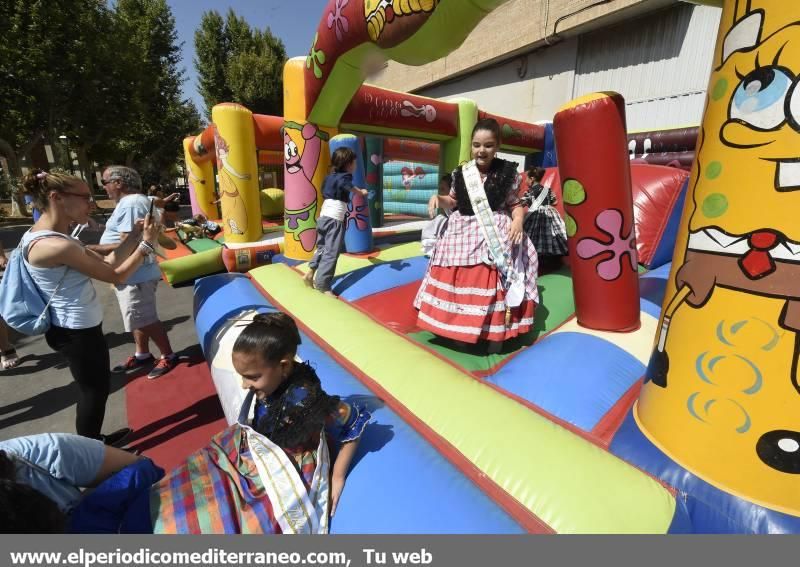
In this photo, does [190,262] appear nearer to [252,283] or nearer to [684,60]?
[252,283]

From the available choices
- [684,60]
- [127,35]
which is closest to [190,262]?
[684,60]

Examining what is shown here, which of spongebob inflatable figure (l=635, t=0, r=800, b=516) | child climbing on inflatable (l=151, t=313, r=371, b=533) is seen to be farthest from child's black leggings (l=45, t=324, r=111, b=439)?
spongebob inflatable figure (l=635, t=0, r=800, b=516)

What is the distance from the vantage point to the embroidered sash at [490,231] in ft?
6.49

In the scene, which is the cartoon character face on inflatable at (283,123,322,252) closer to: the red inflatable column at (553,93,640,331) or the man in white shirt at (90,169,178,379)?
the man in white shirt at (90,169,178,379)

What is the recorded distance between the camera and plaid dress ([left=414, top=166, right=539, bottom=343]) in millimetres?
2021

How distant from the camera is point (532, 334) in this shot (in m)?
2.23

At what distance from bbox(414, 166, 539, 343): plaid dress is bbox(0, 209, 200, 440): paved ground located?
6.02 ft

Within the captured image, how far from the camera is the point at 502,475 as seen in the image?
41.0 inches

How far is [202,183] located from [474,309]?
7.62 meters

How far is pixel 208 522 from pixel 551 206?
9.86 ft

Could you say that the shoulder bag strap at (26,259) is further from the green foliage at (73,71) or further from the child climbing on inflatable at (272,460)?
the green foliage at (73,71)

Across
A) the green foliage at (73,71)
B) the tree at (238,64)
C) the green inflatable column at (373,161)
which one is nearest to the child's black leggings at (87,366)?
the green inflatable column at (373,161)

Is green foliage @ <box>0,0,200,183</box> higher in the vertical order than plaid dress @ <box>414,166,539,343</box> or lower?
higher

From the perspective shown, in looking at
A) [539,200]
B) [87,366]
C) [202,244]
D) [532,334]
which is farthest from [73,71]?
[532,334]
